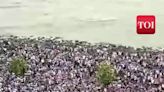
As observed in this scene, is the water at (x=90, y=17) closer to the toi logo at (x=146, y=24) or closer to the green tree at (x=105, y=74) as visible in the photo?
the toi logo at (x=146, y=24)

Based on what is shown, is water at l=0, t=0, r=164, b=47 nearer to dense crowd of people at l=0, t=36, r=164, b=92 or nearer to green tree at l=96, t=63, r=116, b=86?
dense crowd of people at l=0, t=36, r=164, b=92

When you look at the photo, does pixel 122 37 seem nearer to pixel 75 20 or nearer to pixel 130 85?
pixel 75 20

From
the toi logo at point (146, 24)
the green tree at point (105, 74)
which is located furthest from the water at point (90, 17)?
the green tree at point (105, 74)

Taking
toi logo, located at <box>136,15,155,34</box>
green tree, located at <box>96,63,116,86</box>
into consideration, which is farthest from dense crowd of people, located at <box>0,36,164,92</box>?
toi logo, located at <box>136,15,155,34</box>

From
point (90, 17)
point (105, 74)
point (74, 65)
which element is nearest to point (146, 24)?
point (90, 17)

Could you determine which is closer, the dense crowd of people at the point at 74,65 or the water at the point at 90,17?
the dense crowd of people at the point at 74,65

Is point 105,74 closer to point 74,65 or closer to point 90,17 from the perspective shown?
point 74,65
